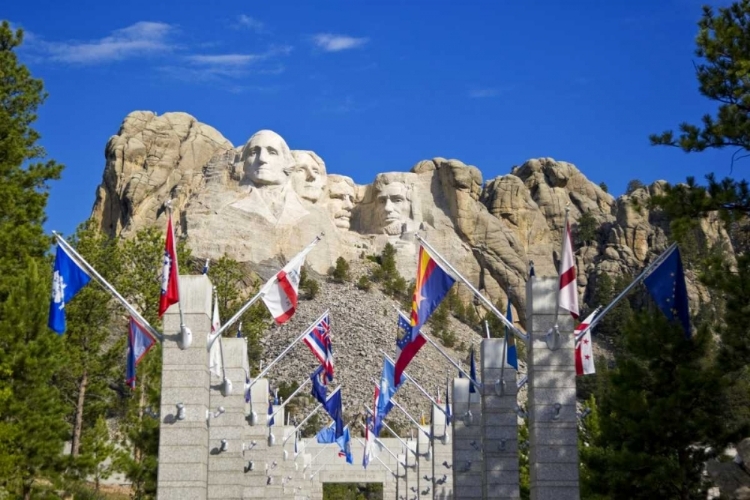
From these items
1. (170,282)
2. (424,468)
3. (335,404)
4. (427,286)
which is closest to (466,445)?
(335,404)

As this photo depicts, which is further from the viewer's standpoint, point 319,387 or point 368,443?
point 368,443

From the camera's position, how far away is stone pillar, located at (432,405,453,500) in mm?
42438

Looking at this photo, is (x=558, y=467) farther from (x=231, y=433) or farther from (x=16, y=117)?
(x=16, y=117)

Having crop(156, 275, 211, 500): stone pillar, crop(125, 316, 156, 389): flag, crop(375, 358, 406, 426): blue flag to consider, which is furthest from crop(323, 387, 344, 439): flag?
crop(156, 275, 211, 500): stone pillar

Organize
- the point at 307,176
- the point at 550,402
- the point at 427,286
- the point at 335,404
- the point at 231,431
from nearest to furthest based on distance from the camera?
the point at 550,402
the point at 427,286
the point at 231,431
the point at 335,404
the point at 307,176

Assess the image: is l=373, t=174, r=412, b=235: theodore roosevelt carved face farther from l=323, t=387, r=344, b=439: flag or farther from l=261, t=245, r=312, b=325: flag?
l=261, t=245, r=312, b=325: flag

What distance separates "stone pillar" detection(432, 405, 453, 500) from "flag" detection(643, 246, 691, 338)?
1772 cm

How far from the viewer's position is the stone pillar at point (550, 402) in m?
23.2

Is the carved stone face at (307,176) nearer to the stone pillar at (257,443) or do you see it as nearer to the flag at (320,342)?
the stone pillar at (257,443)

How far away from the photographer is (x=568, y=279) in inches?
911

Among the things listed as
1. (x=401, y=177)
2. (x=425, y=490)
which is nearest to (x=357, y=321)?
(x=401, y=177)

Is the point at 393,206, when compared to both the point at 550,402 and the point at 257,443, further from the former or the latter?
the point at 550,402

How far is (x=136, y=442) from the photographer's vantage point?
39750 mm

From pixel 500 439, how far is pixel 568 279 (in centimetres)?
874
